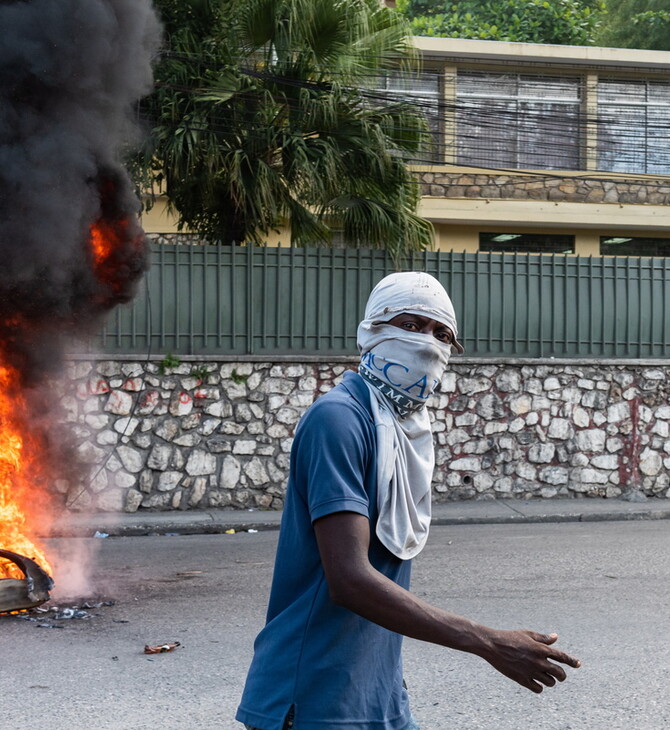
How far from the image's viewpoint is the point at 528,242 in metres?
21.3

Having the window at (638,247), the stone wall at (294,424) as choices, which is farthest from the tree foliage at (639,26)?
the stone wall at (294,424)

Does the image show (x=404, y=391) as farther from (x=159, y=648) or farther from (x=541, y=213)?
(x=541, y=213)

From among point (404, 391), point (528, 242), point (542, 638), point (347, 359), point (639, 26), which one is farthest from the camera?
point (639, 26)

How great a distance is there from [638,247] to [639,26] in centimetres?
985

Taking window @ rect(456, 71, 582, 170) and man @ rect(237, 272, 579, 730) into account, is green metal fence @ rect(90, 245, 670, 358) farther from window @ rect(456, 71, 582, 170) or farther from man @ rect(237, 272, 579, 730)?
man @ rect(237, 272, 579, 730)

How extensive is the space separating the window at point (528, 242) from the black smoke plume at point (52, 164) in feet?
43.1

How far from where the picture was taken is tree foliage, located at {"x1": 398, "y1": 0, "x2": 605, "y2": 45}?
1118 inches

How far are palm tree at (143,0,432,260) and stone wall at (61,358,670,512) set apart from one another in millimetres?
2033

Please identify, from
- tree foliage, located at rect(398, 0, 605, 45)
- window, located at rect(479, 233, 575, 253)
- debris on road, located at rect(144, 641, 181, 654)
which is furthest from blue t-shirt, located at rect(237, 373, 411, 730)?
tree foliage, located at rect(398, 0, 605, 45)

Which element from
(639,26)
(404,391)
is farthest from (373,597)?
(639,26)

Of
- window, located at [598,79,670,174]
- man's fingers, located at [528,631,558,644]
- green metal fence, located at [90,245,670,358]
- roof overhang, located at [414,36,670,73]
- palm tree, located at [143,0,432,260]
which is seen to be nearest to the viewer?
man's fingers, located at [528,631,558,644]

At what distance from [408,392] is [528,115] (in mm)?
19022

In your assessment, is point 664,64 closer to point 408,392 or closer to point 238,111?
point 238,111

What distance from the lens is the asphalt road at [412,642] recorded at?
470 cm
